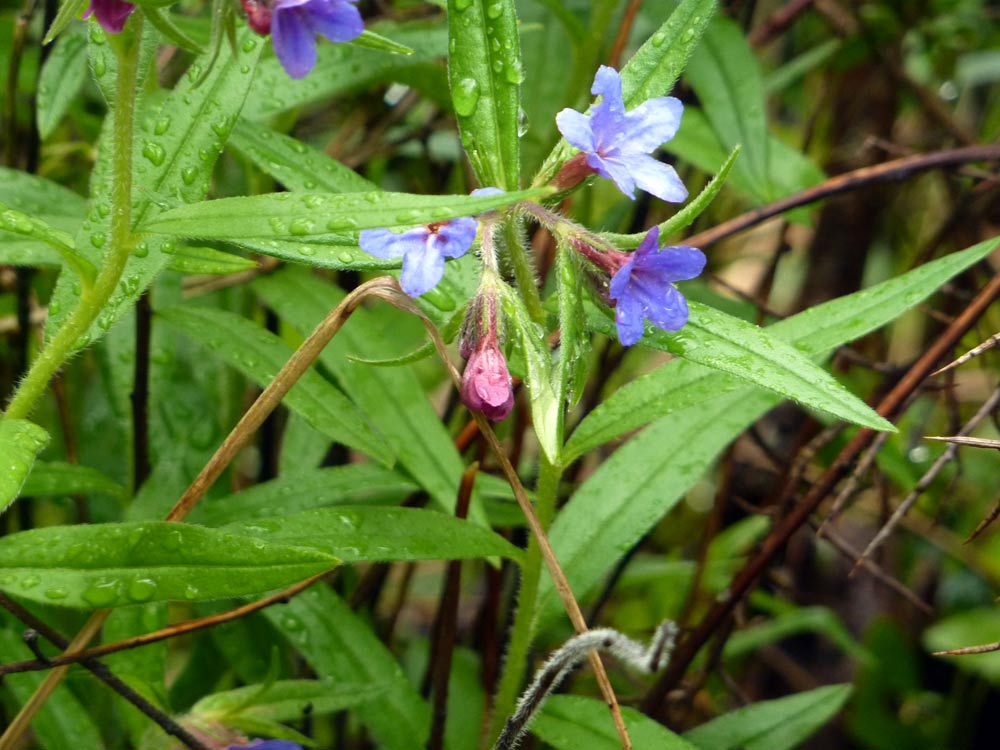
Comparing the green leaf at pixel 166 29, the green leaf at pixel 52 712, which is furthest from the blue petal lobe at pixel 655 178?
the green leaf at pixel 52 712

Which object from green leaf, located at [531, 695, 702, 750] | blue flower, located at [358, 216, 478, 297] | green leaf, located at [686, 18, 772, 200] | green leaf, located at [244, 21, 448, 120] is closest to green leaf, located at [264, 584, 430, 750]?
green leaf, located at [531, 695, 702, 750]

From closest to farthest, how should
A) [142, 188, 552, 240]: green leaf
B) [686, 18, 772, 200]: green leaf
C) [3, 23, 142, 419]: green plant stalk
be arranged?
[142, 188, 552, 240]: green leaf → [3, 23, 142, 419]: green plant stalk → [686, 18, 772, 200]: green leaf

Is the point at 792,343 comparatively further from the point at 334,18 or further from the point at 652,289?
the point at 334,18

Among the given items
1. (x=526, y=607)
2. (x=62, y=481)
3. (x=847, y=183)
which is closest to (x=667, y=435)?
(x=526, y=607)

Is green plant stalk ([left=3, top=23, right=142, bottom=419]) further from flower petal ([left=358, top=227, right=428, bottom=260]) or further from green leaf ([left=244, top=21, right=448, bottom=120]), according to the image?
green leaf ([left=244, top=21, right=448, bottom=120])

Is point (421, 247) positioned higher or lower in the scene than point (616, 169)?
lower

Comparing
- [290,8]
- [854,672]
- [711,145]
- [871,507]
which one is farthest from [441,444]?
[871,507]
